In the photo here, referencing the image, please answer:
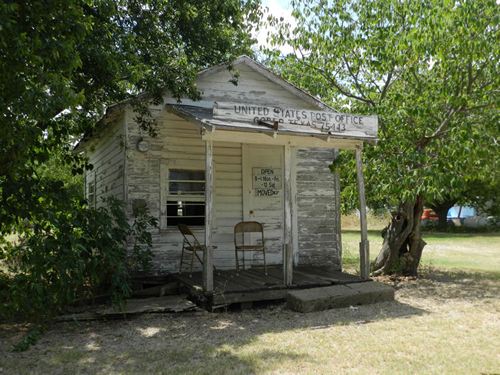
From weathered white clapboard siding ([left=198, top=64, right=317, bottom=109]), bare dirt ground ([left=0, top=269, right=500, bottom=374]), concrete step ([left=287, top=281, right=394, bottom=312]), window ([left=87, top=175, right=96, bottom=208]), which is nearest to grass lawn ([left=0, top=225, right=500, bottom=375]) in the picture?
bare dirt ground ([left=0, top=269, right=500, bottom=374])

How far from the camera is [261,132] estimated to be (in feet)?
23.7

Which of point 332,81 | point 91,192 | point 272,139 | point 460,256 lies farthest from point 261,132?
point 460,256

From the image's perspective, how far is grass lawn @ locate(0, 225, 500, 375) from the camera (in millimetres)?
4684

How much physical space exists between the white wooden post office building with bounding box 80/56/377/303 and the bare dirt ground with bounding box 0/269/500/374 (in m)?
0.97

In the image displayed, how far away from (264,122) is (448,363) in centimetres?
411

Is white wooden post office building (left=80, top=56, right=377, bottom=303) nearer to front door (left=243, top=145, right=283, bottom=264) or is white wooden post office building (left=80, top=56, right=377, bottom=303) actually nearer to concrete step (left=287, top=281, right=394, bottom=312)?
front door (left=243, top=145, right=283, bottom=264)

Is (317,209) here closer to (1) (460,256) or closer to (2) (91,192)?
(2) (91,192)

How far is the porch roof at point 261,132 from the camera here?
23.1 feet

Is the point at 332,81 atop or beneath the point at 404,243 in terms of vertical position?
atop

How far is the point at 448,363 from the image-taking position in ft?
15.4

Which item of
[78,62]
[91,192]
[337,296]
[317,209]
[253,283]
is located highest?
[78,62]

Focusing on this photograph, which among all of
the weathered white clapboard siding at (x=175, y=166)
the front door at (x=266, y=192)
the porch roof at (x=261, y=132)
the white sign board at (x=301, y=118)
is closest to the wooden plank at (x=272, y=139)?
the porch roof at (x=261, y=132)

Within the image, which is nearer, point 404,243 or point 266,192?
point 266,192

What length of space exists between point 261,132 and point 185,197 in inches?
99.8
